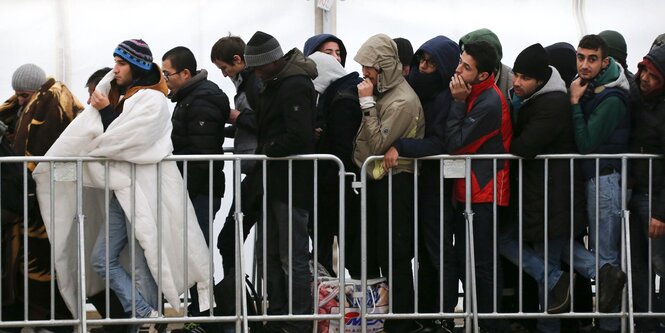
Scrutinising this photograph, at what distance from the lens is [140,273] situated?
363 inches

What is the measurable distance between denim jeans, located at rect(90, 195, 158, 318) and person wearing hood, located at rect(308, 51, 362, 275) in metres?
1.11

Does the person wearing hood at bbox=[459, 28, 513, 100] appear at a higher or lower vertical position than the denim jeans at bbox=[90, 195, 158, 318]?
higher

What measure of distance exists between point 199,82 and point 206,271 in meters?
1.18

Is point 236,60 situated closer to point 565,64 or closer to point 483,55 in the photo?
point 483,55

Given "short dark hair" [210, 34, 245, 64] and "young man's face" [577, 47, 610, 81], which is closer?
"young man's face" [577, 47, 610, 81]

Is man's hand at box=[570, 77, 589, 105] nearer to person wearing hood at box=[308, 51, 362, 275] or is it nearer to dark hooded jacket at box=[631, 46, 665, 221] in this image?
dark hooded jacket at box=[631, 46, 665, 221]

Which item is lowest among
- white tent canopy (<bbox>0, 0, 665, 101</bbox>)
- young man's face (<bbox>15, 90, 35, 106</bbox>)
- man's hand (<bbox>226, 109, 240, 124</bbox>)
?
man's hand (<bbox>226, 109, 240, 124</bbox>)

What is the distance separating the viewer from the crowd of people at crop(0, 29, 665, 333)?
30.1 ft

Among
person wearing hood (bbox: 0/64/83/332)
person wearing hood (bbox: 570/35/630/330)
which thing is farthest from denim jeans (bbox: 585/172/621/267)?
person wearing hood (bbox: 0/64/83/332)

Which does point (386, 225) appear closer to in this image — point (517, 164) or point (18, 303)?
point (517, 164)

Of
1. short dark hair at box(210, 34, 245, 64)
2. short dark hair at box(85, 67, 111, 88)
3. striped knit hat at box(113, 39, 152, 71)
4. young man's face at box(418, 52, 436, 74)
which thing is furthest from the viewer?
short dark hair at box(85, 67, 111, 88)

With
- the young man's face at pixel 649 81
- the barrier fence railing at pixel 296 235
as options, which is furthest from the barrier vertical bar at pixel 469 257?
the young man's face at pixel 649 81

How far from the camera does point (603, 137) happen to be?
9.22 meters

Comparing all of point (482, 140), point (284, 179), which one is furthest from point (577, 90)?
point (284, 179)
